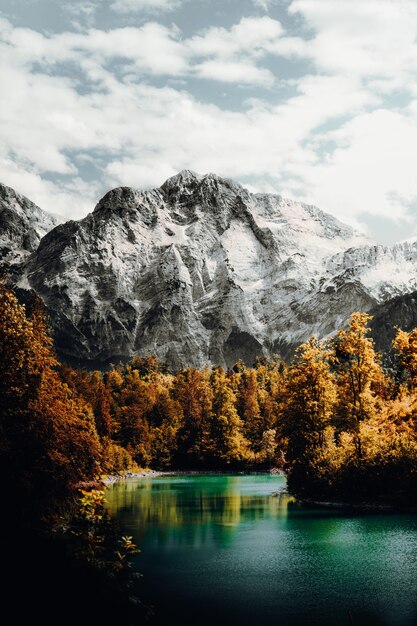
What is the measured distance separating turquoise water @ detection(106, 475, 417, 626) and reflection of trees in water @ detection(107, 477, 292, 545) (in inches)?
4.9

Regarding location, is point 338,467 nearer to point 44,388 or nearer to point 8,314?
point 44,388

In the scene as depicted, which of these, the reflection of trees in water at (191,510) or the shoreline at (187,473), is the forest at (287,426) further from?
the reflection of trees in water at (191,510)

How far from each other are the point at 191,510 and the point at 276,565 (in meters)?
22.7

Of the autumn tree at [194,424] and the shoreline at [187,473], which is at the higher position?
the autumn tree at [194,424]

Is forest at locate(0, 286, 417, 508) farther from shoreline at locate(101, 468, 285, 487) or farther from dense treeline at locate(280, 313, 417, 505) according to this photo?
shoreline at locate(101, 468, 285, 487)

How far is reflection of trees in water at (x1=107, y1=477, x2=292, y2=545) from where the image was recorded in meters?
38.9

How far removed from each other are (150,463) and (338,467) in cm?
6891

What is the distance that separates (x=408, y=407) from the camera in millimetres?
41438

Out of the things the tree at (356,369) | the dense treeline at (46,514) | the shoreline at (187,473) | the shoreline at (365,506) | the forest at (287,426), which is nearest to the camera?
the dense treeline at (46,514)

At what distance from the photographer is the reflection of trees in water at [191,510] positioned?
3888 centimetres


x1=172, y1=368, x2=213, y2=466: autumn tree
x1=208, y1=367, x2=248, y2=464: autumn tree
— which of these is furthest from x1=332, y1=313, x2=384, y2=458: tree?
x1=172, y1=368, x2=213, y2=466: autumn tree

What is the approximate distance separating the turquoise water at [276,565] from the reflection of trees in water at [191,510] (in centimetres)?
13

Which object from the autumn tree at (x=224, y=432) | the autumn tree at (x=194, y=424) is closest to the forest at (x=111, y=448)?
the autumn tree at (x=224, y=432)

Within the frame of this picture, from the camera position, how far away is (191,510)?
50.9 m
